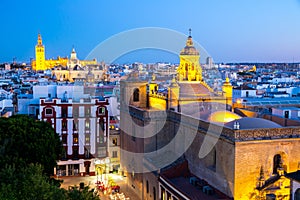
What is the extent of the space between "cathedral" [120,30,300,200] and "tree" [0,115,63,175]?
6449 millimetres

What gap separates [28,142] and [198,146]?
9453 mm

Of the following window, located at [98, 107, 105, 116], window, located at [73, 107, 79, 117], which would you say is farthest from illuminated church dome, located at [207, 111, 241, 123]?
window, located at [73, 107, 79, 117]

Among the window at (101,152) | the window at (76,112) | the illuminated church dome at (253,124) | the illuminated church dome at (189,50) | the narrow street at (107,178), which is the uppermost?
the illuminated church dome at (189,50)

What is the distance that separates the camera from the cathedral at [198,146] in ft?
63.2

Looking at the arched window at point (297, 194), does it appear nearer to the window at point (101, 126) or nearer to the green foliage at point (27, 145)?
the green foliage at point (27, 145)

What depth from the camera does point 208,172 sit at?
21844 millimetres

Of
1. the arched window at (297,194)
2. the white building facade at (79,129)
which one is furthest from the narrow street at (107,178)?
the arched window at (297,194)

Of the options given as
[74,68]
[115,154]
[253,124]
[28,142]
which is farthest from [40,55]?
[253,124]

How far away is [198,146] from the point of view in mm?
22891

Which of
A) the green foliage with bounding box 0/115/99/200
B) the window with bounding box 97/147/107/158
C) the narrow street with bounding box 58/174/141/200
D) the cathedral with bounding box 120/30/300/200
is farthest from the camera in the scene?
the window with bounding box 97/147/107/158

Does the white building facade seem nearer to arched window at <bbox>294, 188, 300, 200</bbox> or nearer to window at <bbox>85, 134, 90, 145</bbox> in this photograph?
window at <bbox>85, 134, 90, 145</bbox>

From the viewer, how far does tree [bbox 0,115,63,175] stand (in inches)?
871

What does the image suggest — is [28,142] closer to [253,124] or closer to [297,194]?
[253,124]

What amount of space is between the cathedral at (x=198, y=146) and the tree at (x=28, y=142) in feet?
21.2
